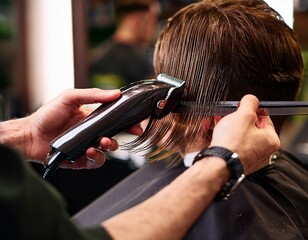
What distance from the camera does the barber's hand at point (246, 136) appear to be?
1.24 metres

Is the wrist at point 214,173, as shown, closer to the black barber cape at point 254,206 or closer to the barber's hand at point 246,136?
the barber's hand at point 246,136

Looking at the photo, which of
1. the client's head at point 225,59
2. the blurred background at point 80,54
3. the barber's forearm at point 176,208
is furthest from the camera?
the blurred background at point 80,54

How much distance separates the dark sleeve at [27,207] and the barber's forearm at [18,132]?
0.75m

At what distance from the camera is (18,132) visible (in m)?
1.78

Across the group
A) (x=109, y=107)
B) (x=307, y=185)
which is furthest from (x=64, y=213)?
(x=307, y=185)

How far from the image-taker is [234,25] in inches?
65.7

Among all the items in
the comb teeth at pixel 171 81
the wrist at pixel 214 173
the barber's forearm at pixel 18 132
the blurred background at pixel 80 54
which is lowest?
the blurred background at pixel 80 54

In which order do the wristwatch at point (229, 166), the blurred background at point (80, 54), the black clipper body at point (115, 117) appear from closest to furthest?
the wristwatch at point (229, 166)
the black clipper body at point (115, 117)
the blurred background at point (80, 54)

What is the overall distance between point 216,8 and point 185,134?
0.40 metres

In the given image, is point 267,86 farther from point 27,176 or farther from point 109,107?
point 27,176

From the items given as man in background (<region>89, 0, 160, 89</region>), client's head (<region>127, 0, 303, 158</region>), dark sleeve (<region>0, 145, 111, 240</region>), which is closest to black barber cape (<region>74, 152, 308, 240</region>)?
client's head (<region>127, 0, 303, 158</region>)

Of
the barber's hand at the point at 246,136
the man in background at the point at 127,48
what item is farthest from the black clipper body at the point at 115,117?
the man in background at the point at 127,48

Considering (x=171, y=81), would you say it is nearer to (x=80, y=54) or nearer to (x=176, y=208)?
(x=176, y=208)

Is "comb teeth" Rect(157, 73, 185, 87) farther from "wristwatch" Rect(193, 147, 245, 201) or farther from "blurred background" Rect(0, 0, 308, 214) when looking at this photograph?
"blurred background" Rect(0, 0, 308, 214)
